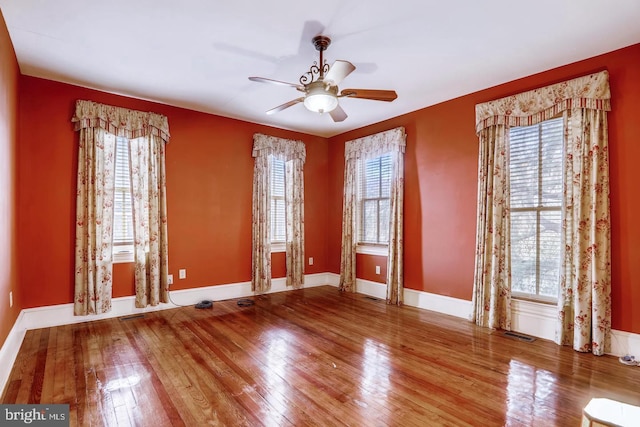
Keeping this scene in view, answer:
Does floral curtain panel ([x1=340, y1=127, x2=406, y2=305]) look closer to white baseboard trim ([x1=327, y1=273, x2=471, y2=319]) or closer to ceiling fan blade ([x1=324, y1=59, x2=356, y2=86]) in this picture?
white baseboard trim ([x1=327, y1=273, x2=471, y2=319])


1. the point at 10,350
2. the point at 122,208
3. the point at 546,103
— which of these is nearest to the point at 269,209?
the point at 122,208

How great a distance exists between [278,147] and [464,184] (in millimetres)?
2829

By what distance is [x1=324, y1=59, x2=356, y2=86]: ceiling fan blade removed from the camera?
8.09 feet

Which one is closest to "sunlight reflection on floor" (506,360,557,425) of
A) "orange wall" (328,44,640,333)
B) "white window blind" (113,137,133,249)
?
"orange wall" (328,44,640,333)

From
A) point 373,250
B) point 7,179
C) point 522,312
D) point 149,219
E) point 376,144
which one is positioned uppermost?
point 376,144

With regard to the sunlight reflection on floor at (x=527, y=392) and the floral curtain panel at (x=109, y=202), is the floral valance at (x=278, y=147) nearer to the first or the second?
the floral curtain panel at (x=109, y=202)

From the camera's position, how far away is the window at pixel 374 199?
Answer: 16.7 ft

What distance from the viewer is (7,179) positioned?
2.78 meters

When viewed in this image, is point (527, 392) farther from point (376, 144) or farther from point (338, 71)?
point (376, 144)

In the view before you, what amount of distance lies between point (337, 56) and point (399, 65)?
65 cm

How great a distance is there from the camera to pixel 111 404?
Result: 83.9 inches

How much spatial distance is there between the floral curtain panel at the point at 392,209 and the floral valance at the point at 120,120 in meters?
2.76

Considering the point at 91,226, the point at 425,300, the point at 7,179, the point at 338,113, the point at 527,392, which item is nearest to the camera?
the point at 527,392

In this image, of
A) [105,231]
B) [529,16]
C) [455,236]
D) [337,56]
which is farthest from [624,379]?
[105,231]
